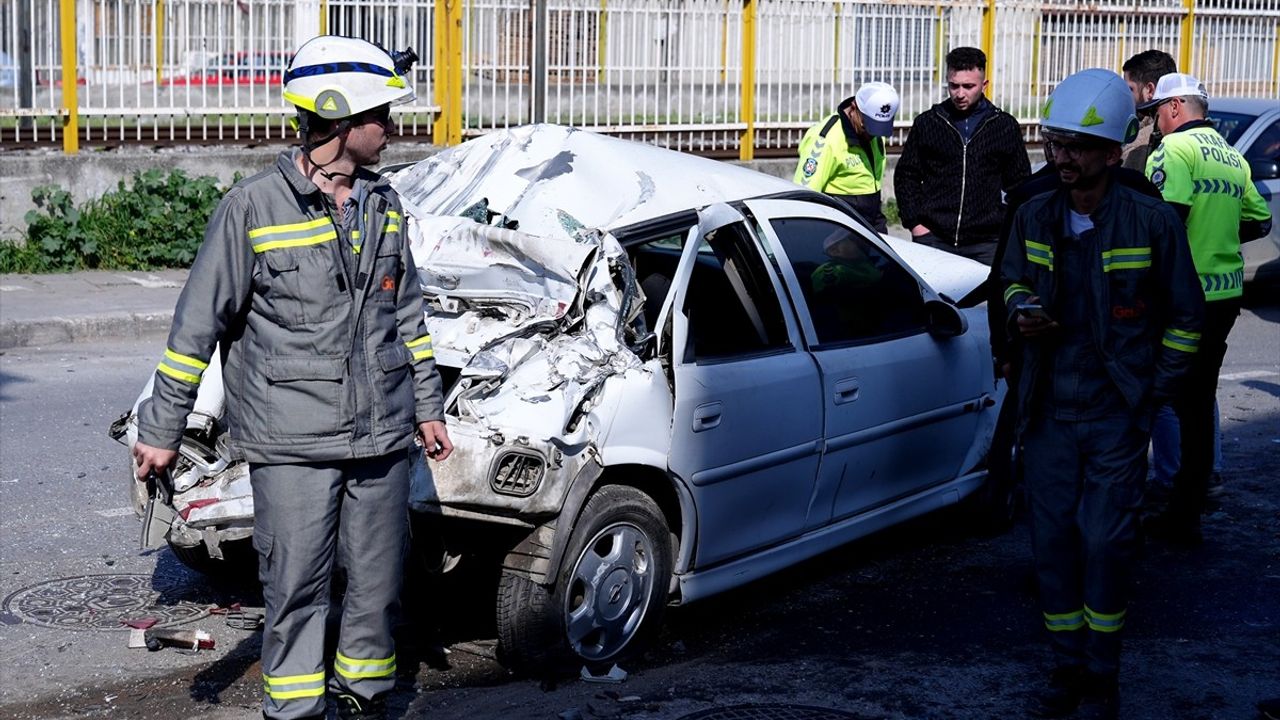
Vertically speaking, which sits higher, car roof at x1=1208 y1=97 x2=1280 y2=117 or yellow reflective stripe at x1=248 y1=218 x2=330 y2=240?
car roof at x1=1208 y1=97 x2=1280 y2=117

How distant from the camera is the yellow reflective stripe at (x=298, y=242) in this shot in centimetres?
406

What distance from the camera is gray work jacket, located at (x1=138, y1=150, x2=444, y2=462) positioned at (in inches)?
159

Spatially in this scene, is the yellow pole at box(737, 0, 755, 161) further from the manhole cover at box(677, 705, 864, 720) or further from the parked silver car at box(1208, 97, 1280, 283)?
the manhole cover at box(677, 705, 864, 720)

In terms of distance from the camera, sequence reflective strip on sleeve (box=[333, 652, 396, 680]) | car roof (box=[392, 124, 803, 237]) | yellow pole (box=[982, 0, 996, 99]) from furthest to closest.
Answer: yellow pole (box=[982, 0, 996, 99]), car roof (box=[392, 124, 803, 237]), reflective strip on sleeve (box=[333, 652, 396, 680])

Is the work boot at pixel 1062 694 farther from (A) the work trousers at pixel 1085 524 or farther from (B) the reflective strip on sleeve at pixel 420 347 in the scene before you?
(B) the reflective strip on sleeve at pixel 420 347

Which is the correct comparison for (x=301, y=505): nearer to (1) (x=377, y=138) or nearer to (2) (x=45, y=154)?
(1) (x=377, y=138)

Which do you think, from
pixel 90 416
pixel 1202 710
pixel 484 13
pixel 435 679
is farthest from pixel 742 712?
pixel 484 13

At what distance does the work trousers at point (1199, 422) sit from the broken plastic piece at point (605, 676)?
8.92 ft

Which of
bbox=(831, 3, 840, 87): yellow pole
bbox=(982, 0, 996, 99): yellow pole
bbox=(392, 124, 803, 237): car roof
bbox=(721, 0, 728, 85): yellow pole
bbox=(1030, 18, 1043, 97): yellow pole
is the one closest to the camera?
bbox=(392, 124, 803, 237): car roof

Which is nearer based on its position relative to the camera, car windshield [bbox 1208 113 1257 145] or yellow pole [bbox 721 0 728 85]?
car windshield [bbox 1208 113 1257 145]

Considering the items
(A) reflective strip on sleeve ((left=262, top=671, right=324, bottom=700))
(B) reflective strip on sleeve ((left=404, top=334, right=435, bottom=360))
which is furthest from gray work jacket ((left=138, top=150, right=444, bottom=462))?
(A) reflective strip on sleeve ((left=262, top=671, right=324, bottom=700))

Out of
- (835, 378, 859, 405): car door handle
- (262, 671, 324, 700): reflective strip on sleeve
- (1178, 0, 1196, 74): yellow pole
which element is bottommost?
(262, 671, 324, 700): reflective strip on sleeve

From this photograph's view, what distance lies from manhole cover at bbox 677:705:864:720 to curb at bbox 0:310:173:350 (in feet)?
22.5

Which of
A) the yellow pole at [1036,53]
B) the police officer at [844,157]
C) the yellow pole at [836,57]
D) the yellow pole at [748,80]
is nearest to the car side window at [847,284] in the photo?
the police officer at [844,157]
